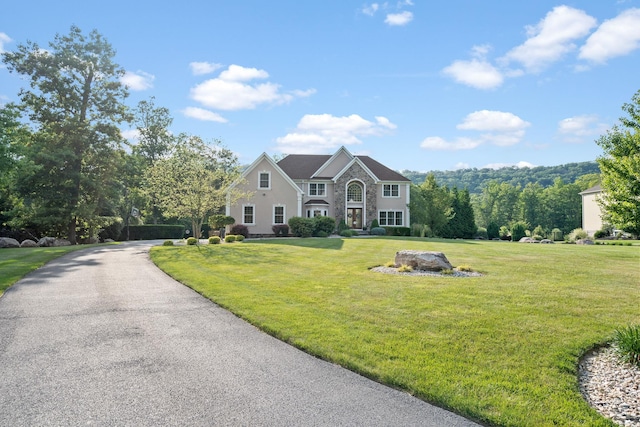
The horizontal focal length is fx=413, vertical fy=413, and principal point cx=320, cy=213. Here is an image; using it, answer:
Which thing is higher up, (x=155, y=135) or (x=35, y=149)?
(x=155, y=135)

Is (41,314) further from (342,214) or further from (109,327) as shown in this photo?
(342,214)

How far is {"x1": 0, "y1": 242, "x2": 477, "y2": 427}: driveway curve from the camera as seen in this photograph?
13.5 ft

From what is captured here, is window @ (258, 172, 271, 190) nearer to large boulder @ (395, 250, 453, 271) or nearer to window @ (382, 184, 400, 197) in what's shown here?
window @ (382, 184, 400, 197)

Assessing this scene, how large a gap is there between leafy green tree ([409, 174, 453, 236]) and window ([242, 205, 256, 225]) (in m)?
15.4

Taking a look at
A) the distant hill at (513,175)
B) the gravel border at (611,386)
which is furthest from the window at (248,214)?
the distant hill at (513,175)

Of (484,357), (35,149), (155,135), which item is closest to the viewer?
(484,357)

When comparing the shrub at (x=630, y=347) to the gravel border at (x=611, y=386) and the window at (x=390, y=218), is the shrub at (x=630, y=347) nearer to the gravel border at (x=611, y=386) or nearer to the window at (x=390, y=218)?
the gravel border at (x=611, y=386)

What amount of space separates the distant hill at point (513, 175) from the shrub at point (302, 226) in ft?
236

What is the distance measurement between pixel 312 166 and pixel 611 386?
120 feet

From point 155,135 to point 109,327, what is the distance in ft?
153

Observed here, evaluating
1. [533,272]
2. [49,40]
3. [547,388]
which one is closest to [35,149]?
[49,40]

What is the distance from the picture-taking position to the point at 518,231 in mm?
45531

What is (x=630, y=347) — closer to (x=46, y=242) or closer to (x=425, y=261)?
(x=425, y=261)

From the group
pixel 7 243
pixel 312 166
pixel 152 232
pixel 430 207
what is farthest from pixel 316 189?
pixel 7 243
